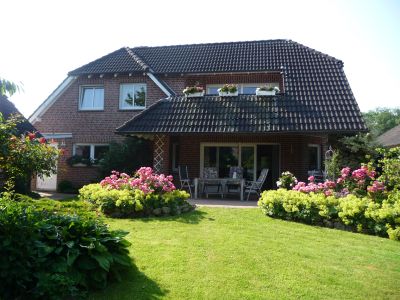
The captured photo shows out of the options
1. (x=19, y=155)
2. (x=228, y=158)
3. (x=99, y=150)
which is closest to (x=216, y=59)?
(x=228, y=158)

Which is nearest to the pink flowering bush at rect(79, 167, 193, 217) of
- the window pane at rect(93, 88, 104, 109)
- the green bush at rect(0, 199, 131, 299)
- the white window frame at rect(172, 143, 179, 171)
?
the green bush at rect(0, 199, 131, 299)

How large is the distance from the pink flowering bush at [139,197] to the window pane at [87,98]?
8343 mm

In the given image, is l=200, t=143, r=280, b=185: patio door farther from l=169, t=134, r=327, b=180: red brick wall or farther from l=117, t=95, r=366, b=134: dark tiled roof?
l=117, t=95, r=366, b=134: dark tiled roof

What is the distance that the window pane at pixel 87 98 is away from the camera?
1858 cm

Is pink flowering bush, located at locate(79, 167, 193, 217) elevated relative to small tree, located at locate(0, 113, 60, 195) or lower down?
lower down

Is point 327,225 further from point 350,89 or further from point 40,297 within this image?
point 350,89

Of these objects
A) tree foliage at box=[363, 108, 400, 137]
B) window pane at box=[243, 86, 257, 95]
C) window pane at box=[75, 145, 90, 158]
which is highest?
tree foliage at box=[363, 108, 400, 137]

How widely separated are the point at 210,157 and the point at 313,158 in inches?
189

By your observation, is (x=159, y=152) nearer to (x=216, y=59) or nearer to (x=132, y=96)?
(x=132, y=96)

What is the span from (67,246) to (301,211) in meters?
6.57

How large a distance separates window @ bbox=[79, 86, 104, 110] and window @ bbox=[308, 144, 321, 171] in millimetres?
10565

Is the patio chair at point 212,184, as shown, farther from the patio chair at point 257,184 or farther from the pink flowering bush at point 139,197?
the pink flowering bush at point 139,197

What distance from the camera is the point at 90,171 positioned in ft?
57.9

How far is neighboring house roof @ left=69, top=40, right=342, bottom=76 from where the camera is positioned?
17.9 meters
